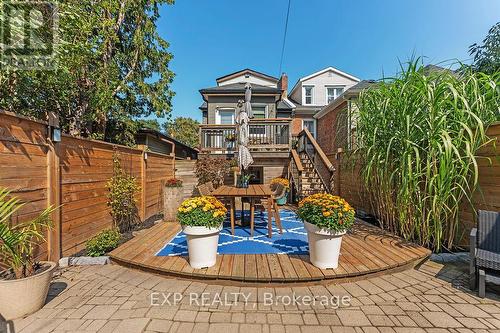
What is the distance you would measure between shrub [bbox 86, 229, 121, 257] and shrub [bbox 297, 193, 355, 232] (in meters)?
2.92

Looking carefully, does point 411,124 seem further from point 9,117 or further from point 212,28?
point 212,28

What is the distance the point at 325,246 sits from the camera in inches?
105

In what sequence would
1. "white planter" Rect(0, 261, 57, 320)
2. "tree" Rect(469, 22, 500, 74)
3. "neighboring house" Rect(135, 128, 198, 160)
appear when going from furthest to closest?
"neighboring house" Rect(135, 128, 198, 160) < "tree" Rect(469, 22, 500, 74) < "white planter" Rect(0, 261, 57, 320)

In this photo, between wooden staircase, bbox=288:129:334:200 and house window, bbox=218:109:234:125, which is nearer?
wooden staircase, bbox=288:129:334:200

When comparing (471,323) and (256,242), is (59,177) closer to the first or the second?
(256,242)

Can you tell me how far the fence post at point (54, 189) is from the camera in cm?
284

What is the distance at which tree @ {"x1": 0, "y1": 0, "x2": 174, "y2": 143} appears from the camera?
3.44m

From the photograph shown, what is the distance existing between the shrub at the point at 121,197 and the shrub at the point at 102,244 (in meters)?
0.93

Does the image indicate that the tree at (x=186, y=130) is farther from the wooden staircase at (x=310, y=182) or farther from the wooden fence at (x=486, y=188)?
the wooden fence at (x=486, y=188)

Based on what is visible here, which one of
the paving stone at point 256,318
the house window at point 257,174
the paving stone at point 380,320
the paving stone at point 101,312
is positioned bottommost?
the paving stone at point 101,312

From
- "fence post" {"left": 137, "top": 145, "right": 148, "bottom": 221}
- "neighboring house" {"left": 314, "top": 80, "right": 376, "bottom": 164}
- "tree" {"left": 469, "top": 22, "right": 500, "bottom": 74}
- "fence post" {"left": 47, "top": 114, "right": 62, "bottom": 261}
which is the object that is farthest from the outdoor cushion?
"tree" {"left": 469, "top": 22, "right": 500, "bottom": 74}

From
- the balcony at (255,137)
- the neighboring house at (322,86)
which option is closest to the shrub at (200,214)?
the balcony at (255,137)

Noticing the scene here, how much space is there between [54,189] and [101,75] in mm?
4387

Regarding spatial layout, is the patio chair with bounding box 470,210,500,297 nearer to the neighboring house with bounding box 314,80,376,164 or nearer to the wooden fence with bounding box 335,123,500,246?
the wooden fence with bounding box 335,123,500,246
